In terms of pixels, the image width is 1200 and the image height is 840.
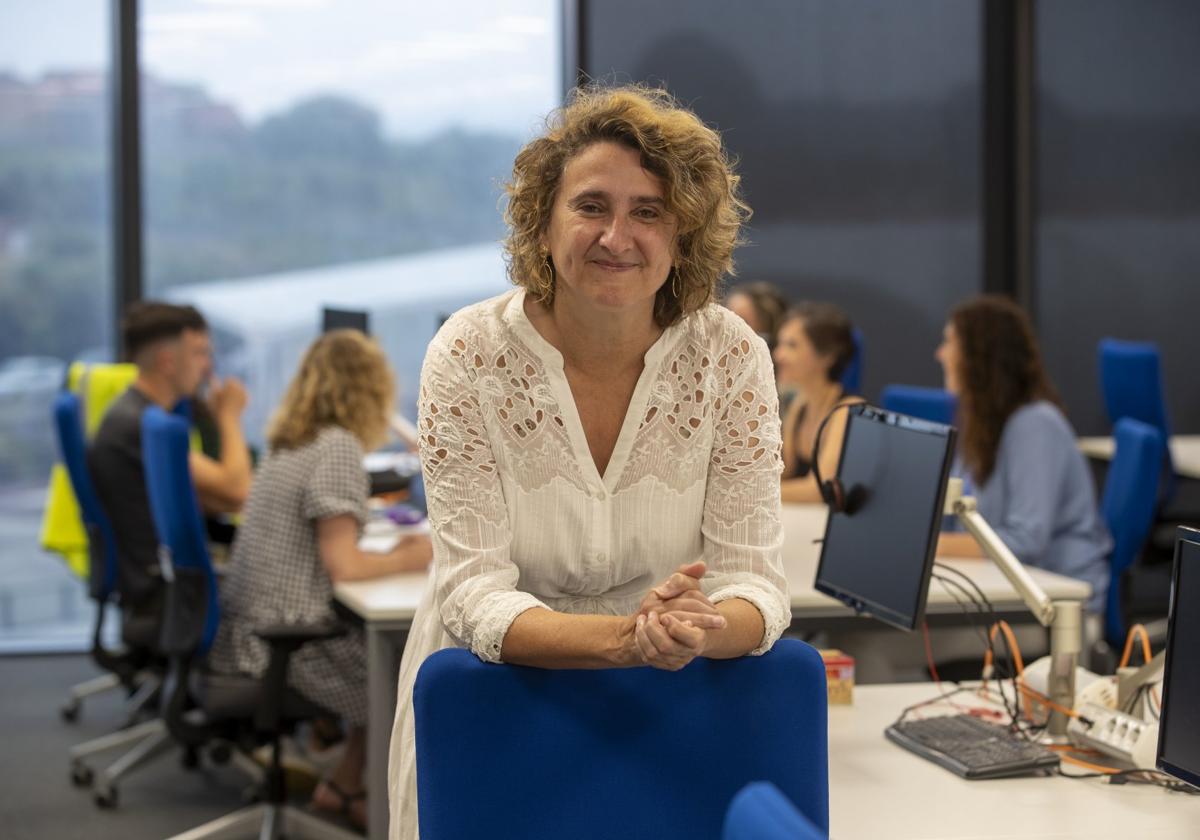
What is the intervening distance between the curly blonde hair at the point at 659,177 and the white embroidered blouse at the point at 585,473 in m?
0.04

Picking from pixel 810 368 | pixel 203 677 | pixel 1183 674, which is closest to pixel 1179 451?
pixel 810 368

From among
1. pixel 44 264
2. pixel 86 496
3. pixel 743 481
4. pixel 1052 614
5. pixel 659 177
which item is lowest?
pixel 86 496

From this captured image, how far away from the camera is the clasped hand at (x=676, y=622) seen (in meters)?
1.64

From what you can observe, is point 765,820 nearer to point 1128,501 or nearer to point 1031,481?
point 1031,481

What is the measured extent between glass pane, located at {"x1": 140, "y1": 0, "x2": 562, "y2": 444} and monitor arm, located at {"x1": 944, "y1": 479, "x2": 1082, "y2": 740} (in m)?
4.08

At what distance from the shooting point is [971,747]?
2.21m

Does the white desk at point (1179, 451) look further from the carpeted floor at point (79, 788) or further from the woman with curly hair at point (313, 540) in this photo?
the carpeted floor at point (79, 788)

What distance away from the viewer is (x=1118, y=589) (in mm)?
3951

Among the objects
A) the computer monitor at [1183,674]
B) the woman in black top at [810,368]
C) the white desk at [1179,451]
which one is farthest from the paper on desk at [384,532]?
the white desk at [1179,451]

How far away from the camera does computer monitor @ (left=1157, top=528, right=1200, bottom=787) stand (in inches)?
70.3

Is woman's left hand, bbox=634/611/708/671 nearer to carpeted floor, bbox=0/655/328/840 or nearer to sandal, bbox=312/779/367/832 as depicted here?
sandal, bbox=312/779/367/832

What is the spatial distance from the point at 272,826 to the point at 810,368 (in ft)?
7.12

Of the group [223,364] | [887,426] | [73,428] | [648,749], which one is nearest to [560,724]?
[648,749]

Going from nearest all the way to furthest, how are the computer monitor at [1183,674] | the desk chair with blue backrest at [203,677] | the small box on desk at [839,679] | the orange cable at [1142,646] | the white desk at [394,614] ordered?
the computer monitor at [1183,674]
the orange cable at [1142,646]
the small box on desk at [839,679]
the white desk at [394,614]
the desk chair with blue backrest at [203,677]
